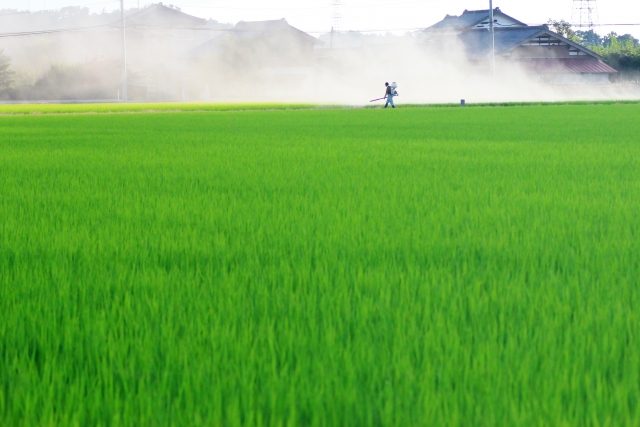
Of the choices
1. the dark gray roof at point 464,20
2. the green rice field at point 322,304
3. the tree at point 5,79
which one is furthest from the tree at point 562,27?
the green rice field at point 322,304

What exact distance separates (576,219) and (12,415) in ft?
11.5

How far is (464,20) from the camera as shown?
64.6 meters

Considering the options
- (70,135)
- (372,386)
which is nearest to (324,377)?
(372,386)

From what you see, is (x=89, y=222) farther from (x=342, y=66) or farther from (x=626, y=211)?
(x=342, y=66)

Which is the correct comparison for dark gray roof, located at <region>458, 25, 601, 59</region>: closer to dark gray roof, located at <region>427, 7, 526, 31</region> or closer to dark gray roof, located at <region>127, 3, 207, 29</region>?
dark gray roof, located at <region>427, 7, 526, 31</region>

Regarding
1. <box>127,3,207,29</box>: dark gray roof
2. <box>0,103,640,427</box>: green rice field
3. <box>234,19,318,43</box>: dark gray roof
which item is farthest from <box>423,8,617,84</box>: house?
<box>0,103,640,427</box>: green rice field

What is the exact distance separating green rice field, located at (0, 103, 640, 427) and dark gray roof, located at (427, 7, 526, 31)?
57673 millimetres

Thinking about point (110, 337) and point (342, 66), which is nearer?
point (110, 337)

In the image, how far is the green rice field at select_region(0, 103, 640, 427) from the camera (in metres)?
1.91

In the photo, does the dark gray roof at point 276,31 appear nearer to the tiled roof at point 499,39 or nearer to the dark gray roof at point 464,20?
the dark gray roof at point 464,20

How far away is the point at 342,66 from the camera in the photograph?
214 feet

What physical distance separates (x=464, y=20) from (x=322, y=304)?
64.2 meters

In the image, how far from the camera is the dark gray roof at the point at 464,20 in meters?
62.4

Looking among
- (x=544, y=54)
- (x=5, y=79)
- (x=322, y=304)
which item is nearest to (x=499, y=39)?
(x=544, y=54)
